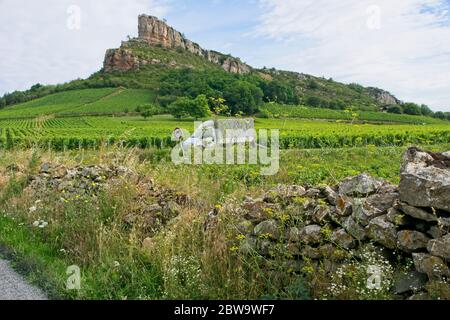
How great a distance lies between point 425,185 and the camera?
4.10 meters

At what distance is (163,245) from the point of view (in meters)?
5.60

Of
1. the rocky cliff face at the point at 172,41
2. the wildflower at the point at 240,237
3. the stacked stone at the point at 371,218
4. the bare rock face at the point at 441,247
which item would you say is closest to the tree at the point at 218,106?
the stacked stone at the point at 371,218

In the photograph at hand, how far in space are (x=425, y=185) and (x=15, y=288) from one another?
15.3 feet

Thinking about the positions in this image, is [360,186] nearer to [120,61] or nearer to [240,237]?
[240,237]

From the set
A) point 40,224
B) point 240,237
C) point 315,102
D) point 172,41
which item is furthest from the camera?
point 172,41

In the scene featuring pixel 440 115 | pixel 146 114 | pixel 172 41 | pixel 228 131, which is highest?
pixel 172 41

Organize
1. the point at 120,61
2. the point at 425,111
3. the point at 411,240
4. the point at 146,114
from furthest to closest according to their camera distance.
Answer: the point at 120,61 → the point at 425,111 → the point at 146,114 → the point at 411,240

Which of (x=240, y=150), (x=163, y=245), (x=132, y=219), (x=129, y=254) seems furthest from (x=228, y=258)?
(x=240, y=150)

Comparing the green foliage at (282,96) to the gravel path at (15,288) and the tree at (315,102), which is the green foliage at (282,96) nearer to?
the tree at (315,102)

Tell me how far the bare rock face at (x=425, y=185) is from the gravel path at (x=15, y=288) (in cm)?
406

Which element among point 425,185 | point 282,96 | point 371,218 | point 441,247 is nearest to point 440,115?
point 282,96

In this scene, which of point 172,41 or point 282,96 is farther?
point 172,41

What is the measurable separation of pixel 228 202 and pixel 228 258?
1.12m

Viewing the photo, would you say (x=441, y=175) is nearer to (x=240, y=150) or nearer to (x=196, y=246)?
(x=196, y=246)
